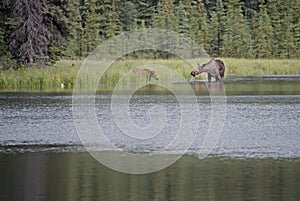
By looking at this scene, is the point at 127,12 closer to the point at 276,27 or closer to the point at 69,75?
the point at 276,27

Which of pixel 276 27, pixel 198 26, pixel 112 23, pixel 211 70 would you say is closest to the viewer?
pixel 211 70

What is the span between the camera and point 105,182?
38.0 ft

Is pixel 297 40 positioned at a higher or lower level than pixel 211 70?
higher

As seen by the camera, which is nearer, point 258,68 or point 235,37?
point 258,68

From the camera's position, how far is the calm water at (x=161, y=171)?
10.8 m

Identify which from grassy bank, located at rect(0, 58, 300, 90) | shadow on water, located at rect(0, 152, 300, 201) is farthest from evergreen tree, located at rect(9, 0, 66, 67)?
shadow on water, located at rect(0, 152, 300, 201)

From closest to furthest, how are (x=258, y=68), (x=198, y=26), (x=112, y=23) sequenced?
1. (x=258, y=68)
2. (x=112, y=23)
3. (x=198, y=26)

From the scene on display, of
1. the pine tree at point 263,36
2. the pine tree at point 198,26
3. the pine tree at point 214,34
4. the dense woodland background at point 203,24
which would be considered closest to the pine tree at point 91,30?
the dense woodland background at point 203,24

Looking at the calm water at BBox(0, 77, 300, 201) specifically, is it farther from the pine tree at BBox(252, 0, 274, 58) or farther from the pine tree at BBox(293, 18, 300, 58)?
the pine tree at BBox(252, 0, 274, 58)

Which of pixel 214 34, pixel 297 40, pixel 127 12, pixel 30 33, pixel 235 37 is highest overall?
pixel 127 12

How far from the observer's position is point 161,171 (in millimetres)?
12578

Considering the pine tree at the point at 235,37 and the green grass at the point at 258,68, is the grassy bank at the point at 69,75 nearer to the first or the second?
the green grass at the point at 258,68

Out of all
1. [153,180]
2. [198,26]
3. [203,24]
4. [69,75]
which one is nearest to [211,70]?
[69,75]

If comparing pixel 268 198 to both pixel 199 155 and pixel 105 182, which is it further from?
pixel 199 155
